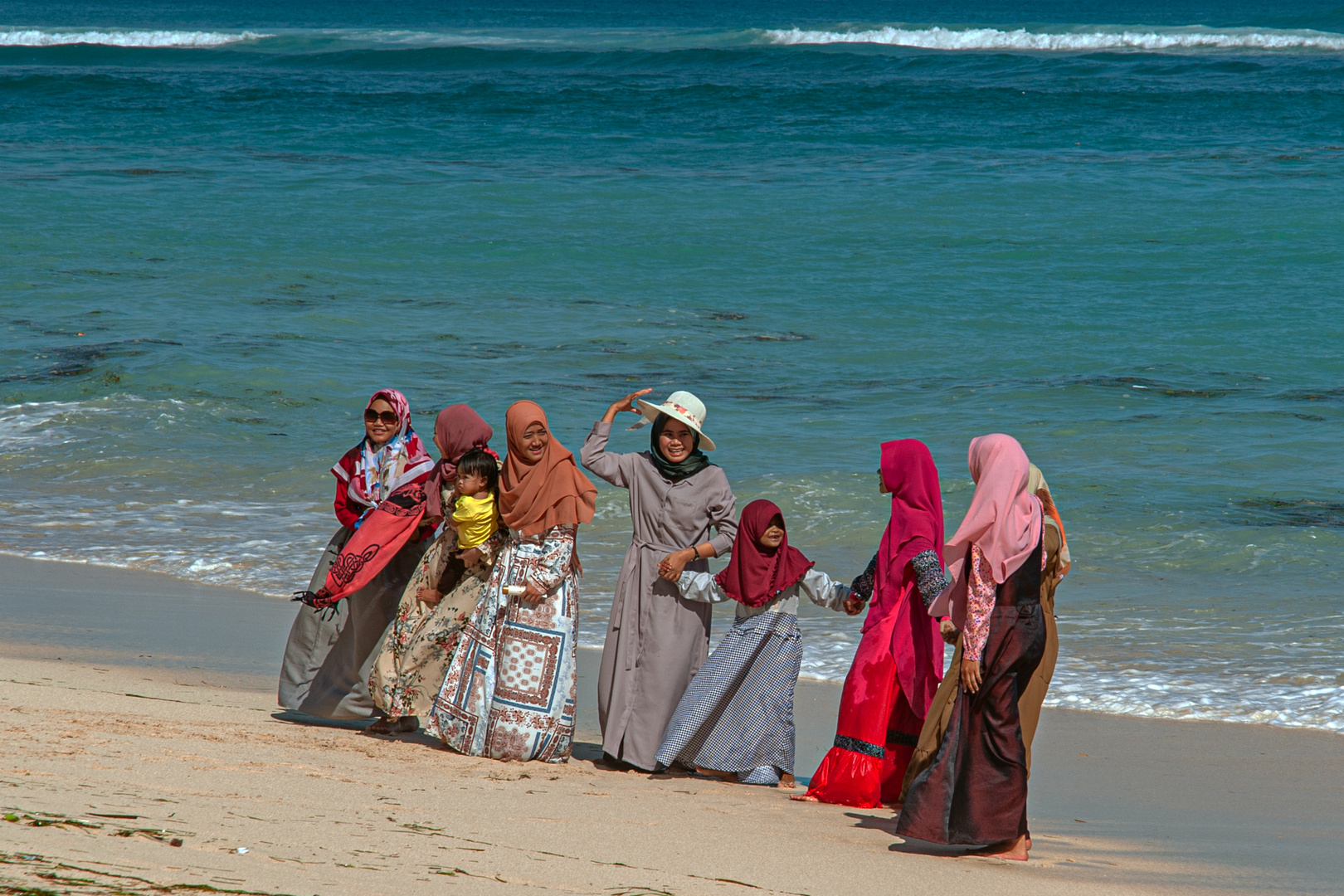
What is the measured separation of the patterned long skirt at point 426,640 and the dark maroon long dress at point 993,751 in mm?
1659

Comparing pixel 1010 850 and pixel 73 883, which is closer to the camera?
pixel 73 883

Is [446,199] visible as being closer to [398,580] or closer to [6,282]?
[6,282]

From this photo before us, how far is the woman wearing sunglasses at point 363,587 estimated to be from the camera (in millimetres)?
4590

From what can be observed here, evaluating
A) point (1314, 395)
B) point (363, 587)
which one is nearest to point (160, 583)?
point (363, 587)

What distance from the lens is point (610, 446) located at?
10227mm

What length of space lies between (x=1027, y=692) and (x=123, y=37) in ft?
169

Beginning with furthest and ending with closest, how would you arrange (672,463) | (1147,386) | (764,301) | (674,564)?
(764,301), (1147,386), (672,463), (674,564)

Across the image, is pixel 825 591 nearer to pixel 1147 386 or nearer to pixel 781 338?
pixel 1147 386

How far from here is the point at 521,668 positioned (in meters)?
4.39

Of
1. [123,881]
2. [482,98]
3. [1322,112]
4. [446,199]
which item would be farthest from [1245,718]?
[482,98]

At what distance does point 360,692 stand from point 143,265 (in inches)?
516

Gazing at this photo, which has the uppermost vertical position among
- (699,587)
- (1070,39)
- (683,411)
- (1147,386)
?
(1070,39)

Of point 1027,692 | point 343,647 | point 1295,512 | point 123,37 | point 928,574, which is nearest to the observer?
point 1027,692

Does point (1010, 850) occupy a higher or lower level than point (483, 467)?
lower
